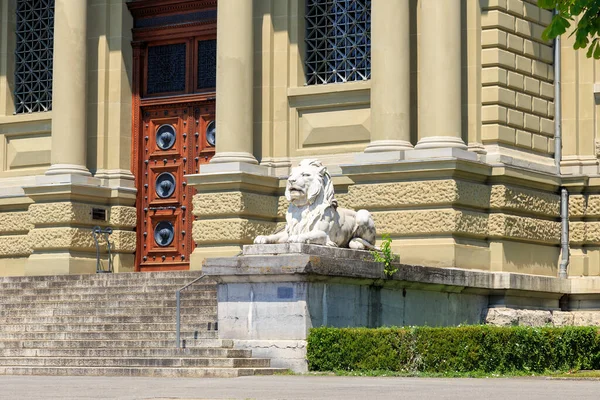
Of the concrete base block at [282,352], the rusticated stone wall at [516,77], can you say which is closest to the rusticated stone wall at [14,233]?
the rusticated stone wall at [516,77]

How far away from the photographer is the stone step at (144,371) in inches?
776

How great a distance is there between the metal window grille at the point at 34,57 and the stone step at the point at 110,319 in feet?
27.0

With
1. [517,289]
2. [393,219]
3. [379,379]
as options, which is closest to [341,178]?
A: [393,219]

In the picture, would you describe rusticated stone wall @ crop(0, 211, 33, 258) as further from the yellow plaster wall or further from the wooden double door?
the yellow plaster wall

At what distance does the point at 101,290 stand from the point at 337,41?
707 cm

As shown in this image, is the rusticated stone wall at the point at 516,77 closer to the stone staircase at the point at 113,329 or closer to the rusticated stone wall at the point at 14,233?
the stone staircase at the point at 113,329

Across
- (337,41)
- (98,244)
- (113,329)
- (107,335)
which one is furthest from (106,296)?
(337,41)

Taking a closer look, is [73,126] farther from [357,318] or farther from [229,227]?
[357,318]

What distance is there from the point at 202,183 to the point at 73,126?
3661 mm

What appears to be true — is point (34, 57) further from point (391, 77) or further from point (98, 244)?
point (391, 77)

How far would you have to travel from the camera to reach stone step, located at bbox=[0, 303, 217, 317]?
23.8 metres

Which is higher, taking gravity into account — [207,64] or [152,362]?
[207,64]

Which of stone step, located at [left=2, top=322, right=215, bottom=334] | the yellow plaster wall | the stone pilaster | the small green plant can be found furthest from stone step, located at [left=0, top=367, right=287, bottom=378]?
the yellow plaster wall

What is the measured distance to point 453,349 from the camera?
20016mm
